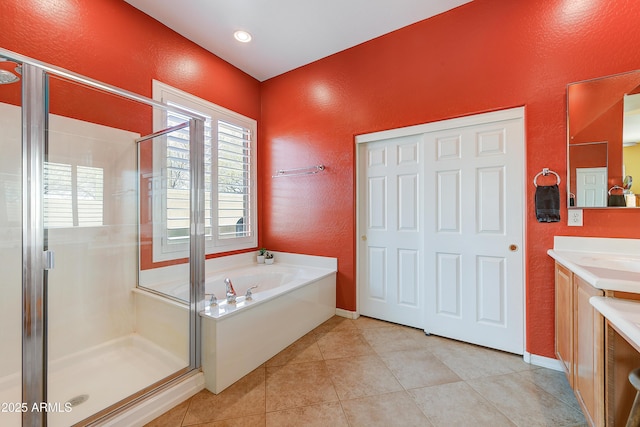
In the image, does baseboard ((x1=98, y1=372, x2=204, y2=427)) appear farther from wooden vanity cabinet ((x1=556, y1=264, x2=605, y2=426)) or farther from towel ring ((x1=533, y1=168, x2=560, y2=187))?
towel ring ((x1=533, y1=168, x2=560, y2=187))

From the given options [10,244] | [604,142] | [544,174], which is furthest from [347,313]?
[10,244]

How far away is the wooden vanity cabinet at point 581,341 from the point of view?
112 centimetres

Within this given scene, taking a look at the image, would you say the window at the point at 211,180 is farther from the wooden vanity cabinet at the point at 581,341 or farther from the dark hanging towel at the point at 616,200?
the dark hanging towel at the point at 616,200

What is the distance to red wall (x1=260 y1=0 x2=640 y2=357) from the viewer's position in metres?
1.83

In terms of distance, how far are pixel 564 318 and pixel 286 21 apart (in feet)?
10.6

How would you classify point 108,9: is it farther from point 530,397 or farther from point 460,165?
point 530,397

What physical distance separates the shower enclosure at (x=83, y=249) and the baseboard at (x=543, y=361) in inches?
98.9

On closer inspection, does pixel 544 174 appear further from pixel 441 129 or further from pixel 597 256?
pixel 441 129

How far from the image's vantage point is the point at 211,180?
2.89 meters

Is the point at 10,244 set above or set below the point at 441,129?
below

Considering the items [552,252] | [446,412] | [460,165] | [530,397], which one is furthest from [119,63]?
[530,397]

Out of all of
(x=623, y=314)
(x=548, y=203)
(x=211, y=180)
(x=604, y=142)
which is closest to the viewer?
(x=623, y=314)

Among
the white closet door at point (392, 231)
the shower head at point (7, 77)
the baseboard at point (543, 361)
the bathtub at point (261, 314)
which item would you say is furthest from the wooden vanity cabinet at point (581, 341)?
the shower head at point (7, 77)

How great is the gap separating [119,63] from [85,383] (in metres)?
2.42
